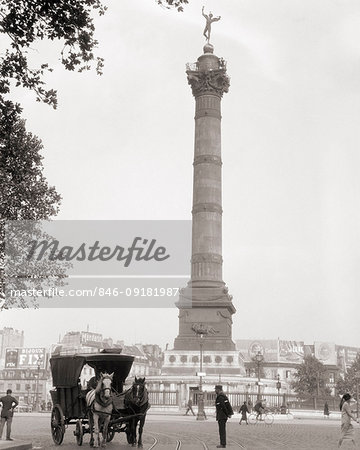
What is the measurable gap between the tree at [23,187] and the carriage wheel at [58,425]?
295 inches

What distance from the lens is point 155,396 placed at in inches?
1831

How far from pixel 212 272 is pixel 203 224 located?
4167 millimetres

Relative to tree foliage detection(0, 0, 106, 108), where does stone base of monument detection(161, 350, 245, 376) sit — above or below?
below

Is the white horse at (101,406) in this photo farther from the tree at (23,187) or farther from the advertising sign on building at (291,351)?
the advertising sign on building at (291,351)

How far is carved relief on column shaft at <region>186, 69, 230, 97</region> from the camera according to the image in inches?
2270

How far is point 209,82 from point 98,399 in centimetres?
4675

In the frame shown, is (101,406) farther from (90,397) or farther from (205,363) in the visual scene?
(205,363)

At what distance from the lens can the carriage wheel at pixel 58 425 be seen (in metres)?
15.7

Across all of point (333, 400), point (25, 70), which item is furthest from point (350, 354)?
point (25, 70)

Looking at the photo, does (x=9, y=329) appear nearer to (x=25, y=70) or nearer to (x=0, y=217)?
(x=0, y=217)

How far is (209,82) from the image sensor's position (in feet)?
189

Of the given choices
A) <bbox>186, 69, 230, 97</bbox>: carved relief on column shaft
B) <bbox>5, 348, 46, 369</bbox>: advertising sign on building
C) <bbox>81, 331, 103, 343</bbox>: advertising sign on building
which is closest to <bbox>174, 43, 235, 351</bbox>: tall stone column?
<bbox>186, 69, 230, 97</bbox>: carved relief on column shaft

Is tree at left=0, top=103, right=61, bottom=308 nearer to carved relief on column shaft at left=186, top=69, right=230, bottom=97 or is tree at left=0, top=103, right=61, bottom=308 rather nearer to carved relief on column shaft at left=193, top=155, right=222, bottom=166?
carved relief on column shaft at left=193, top=155, right=222, bottom=166

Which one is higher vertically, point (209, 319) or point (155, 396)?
point (209, 319)
